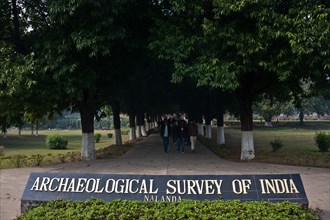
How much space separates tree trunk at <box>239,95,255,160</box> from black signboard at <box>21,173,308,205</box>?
9710 millimetres

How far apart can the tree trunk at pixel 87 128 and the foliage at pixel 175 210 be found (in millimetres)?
11236

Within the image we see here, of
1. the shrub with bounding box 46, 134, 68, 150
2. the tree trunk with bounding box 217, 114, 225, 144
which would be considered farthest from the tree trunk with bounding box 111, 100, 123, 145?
the shrub with bounding box 46, 134, 68, 150

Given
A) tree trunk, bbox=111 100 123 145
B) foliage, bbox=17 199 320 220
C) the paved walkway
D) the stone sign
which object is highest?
tree trunk, bbox=111 100 123 145

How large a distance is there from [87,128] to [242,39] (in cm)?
860

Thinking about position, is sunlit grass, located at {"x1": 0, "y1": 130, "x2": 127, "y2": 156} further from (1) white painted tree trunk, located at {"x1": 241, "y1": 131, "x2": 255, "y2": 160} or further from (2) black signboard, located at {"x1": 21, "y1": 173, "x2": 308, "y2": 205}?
(2) black signboard, located at {"x1": 21, "y1": 173, "x2": 308, "y2": 205}

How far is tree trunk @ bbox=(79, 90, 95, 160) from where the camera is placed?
17.9 meters

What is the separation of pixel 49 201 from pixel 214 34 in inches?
340

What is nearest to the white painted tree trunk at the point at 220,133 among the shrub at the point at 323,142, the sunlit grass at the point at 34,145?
the shrub at the point at 323,142

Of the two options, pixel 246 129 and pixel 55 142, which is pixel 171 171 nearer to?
pixel 246 129

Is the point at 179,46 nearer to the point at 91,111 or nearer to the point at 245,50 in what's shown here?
the point at 245,50

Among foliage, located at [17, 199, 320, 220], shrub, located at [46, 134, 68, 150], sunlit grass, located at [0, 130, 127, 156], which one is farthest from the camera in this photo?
shrub, located at [46, 134, 68, 150]

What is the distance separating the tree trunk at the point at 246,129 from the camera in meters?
16.8

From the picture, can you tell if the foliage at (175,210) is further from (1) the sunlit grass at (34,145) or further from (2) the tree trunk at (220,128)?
(1) the sunlit grass at (34,145)

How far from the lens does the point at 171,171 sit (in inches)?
529
